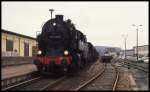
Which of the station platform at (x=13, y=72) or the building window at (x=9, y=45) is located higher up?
the building window at (x=9, y=45)

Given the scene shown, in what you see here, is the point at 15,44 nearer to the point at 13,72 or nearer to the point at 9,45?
the point at 9,45

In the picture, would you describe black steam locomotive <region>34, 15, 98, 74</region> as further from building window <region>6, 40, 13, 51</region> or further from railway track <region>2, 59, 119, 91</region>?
building window <region>6, 40, 13, 51</region>

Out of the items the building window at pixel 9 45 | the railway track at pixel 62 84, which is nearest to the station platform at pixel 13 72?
the railway track at pixel 62 84

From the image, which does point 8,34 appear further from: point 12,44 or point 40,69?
point 40,69

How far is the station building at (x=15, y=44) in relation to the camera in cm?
4690

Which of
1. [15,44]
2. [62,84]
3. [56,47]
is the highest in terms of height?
[15,44]

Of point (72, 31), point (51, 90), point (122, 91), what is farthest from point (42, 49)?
point (122, 91)

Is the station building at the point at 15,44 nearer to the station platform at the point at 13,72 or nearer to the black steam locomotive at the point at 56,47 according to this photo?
the station platform at the point at 13,72

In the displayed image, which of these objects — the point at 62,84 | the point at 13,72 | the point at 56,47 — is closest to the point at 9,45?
the point at 13,72

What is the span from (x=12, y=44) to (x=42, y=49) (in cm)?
2564

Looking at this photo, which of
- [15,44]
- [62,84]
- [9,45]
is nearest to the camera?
[62,84]

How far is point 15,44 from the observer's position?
52438 mm

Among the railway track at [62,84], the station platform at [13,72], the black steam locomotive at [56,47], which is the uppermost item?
the black steam locomotive at [56,47]

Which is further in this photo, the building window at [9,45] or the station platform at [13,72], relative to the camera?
the building window at [9,45]
